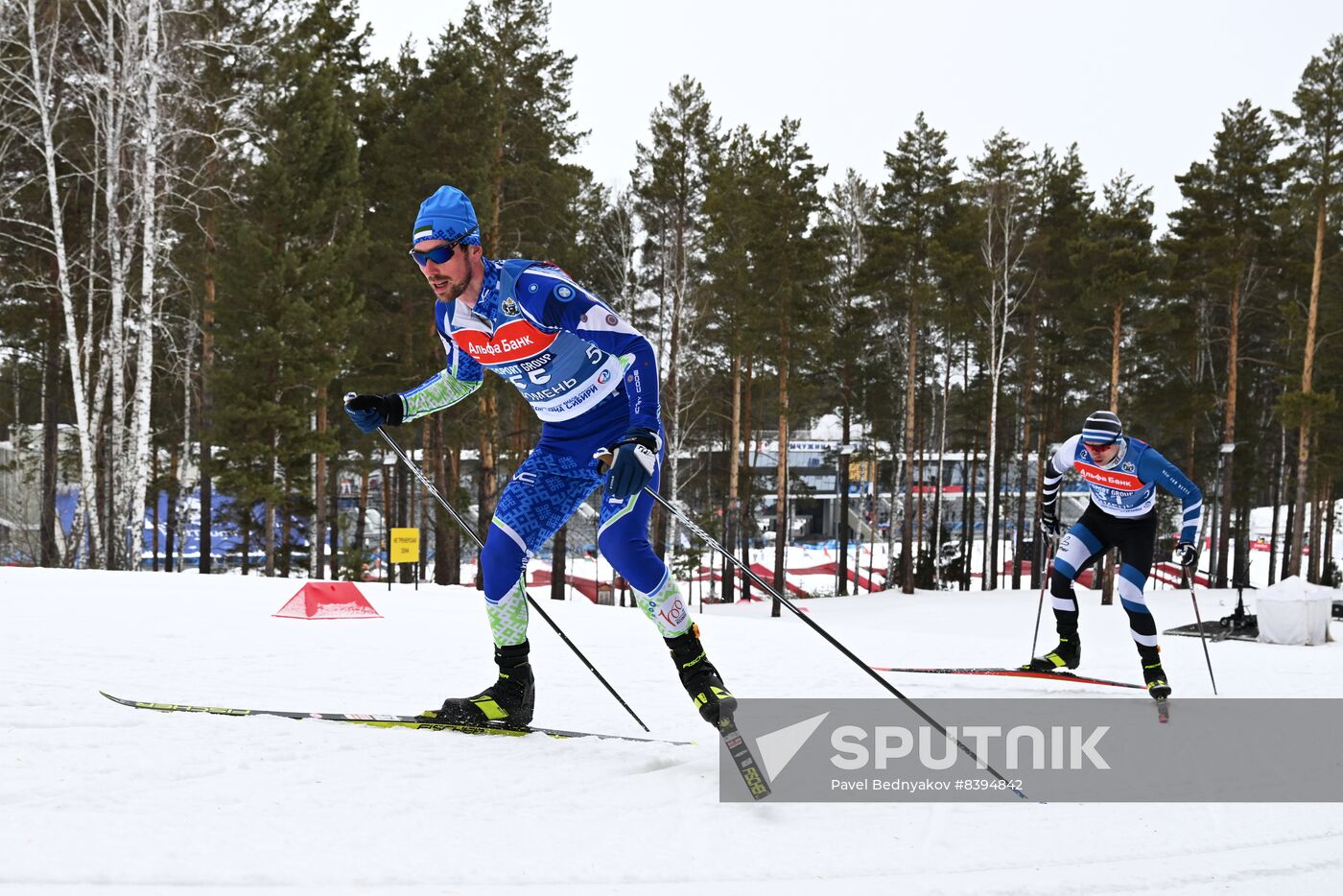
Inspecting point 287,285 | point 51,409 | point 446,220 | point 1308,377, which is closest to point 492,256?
point 287,285

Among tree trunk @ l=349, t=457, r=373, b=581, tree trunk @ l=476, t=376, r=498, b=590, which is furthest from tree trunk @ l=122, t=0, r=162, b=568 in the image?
tree trunk @ l=476, t=376, r=498, b=590

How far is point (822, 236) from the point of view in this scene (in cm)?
2138

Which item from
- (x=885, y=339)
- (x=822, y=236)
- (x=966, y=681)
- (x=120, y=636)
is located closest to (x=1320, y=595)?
(x=966, y=681)

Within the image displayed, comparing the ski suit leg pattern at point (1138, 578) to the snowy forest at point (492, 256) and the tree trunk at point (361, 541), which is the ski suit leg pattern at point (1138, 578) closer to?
the snowy forest at point (492, 256)

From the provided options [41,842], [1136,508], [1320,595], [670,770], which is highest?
[1136,508]

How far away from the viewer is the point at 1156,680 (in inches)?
196

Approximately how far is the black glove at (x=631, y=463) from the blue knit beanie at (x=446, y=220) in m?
0.99

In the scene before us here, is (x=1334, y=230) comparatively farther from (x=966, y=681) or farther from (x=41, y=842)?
(x=41, y=842)

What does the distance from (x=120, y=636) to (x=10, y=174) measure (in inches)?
567

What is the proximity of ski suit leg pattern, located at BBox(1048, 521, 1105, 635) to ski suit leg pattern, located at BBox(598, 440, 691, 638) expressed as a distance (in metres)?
3.84

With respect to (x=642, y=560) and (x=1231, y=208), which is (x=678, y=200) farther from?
(x=642, y=560)

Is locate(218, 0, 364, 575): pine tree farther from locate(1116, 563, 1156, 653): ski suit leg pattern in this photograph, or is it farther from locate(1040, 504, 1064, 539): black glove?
locate(1116, 563, 1156, 653): ski suit leg pattern

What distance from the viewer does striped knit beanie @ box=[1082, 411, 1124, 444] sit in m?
5.64

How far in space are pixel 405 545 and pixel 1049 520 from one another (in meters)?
8.44
